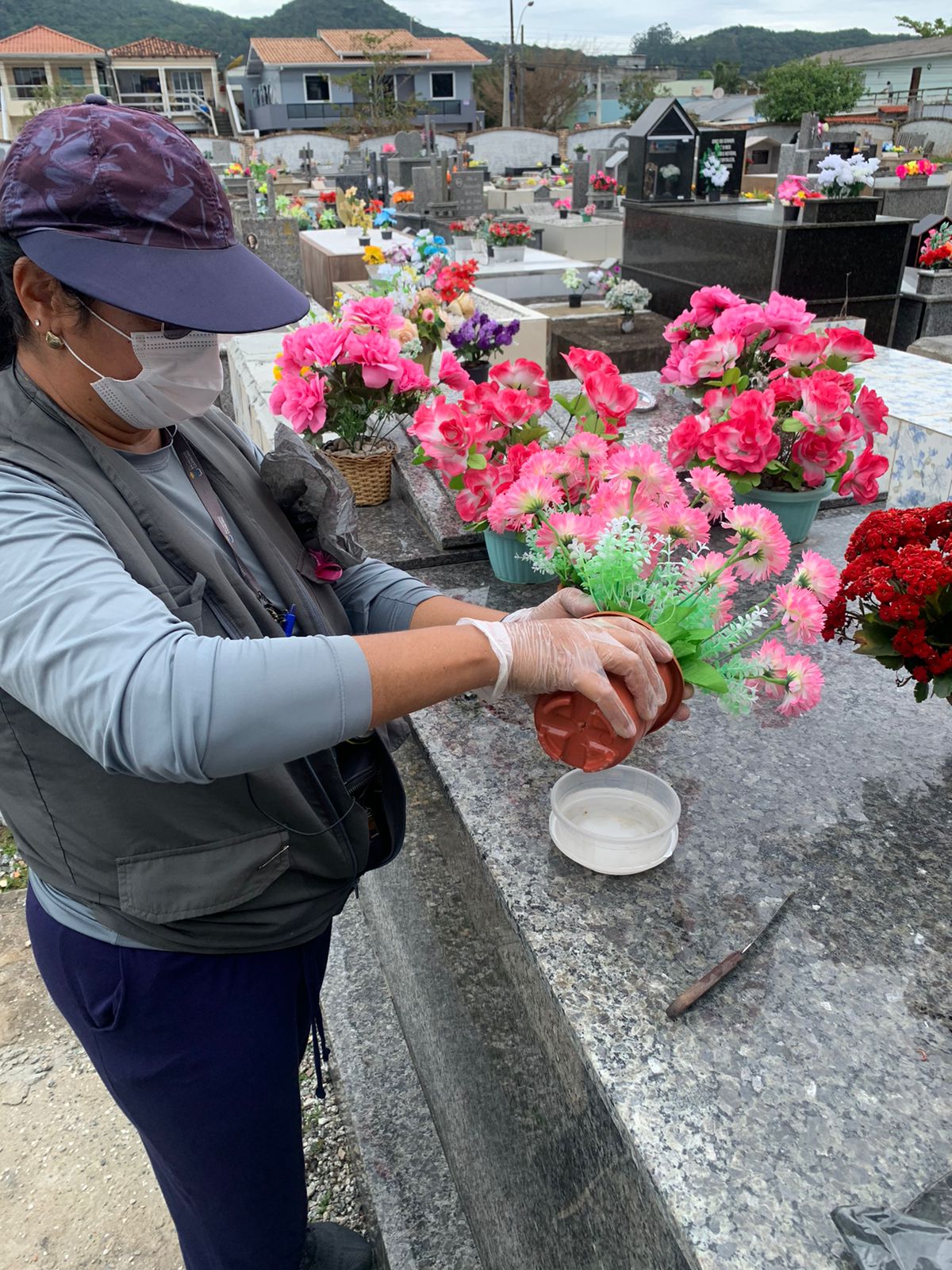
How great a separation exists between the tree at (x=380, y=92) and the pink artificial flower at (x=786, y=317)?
4336 centimetres

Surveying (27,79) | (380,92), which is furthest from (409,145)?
(27,79)

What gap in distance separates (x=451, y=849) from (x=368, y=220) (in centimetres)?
1111

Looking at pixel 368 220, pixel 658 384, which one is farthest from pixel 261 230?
pixel 658 384

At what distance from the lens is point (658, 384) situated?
400 centimetres

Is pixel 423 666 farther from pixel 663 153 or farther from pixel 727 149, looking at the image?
pixel 727 149

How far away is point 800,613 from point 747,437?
1.04m

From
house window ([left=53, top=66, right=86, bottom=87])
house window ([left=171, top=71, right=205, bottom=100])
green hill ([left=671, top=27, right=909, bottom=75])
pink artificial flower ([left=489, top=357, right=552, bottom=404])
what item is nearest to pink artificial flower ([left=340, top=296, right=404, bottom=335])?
pink artificial flower ([left=489, top=357, right=552, bottom=404])

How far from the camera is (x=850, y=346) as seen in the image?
256cm

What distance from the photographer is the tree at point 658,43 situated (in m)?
111

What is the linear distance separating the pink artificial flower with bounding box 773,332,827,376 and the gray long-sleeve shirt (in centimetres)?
211

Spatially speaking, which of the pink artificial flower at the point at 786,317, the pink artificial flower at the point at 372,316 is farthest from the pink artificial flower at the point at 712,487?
the pink artificial flower at the point at 372,316

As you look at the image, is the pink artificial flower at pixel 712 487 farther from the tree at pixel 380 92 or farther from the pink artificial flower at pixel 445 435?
the tree at pixel 380 92

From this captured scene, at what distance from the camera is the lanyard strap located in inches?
49.9

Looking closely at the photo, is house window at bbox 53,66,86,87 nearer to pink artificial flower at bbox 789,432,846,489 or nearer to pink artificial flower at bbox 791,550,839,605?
pink artificial flower at bbox 789,432,846,489
